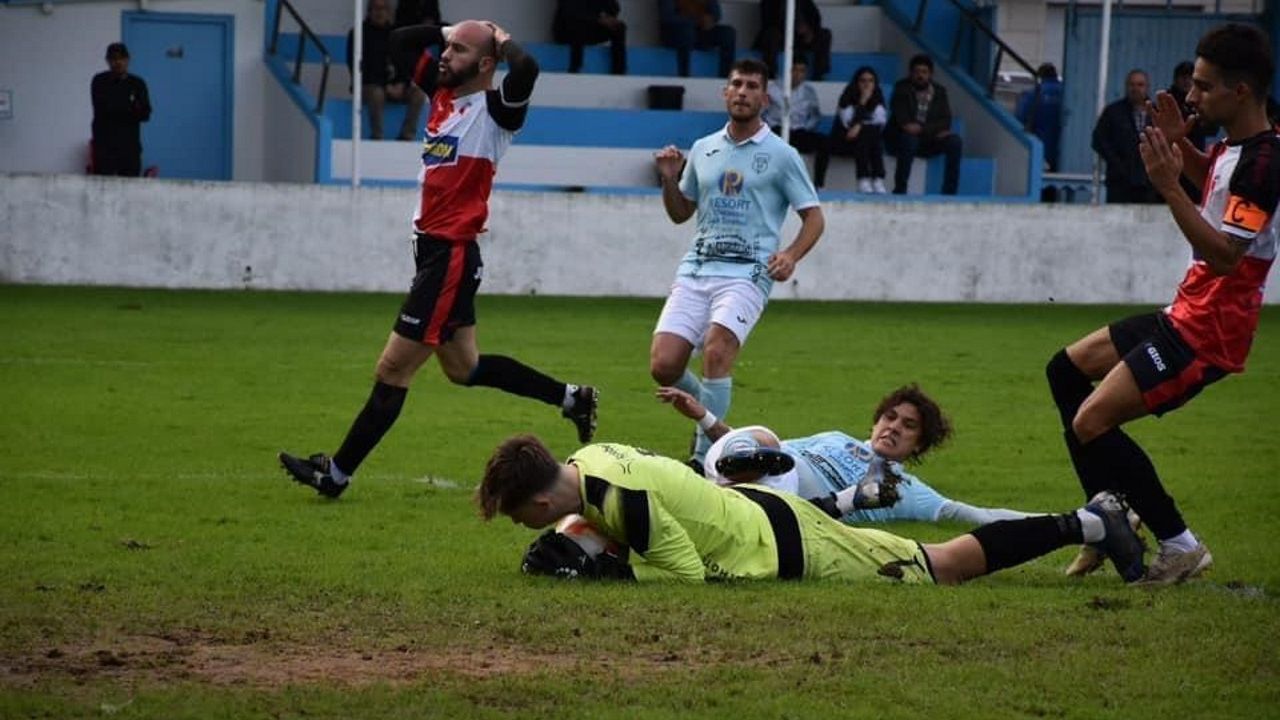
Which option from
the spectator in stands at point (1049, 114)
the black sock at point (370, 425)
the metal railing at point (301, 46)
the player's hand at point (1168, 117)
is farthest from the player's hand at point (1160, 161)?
the spectator in stands at point (1049, 114)

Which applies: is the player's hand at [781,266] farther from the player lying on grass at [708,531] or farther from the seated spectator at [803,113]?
the seated spectator at [803,113]

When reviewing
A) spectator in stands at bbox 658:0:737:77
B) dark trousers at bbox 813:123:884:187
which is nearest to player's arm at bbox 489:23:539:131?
dark trousers at bbox 813:123:884:187

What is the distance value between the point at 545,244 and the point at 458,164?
13.2 meters

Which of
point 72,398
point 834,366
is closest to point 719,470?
point 72,398

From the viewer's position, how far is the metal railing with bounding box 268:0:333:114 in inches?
1111

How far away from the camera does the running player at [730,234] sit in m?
11.6

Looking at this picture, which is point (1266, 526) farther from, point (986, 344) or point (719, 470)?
point (986, 344)

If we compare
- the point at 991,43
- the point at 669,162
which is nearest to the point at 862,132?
the point at 991,43

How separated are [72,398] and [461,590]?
7195 millimetres

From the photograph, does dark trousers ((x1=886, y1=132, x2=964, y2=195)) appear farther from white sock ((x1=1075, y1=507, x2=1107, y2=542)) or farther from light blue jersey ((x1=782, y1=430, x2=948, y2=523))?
white sock ((x1=1075, y1=507, x2=1107, y2=542))

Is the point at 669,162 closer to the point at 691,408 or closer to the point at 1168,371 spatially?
the point at 691,408

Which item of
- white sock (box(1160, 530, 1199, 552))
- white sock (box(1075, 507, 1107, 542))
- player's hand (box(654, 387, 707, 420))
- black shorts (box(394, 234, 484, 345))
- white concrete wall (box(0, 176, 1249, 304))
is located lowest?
white concrete wall (box(0, 176, 1249, 304))

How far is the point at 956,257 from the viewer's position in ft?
82.1

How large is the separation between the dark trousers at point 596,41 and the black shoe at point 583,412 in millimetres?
19381
